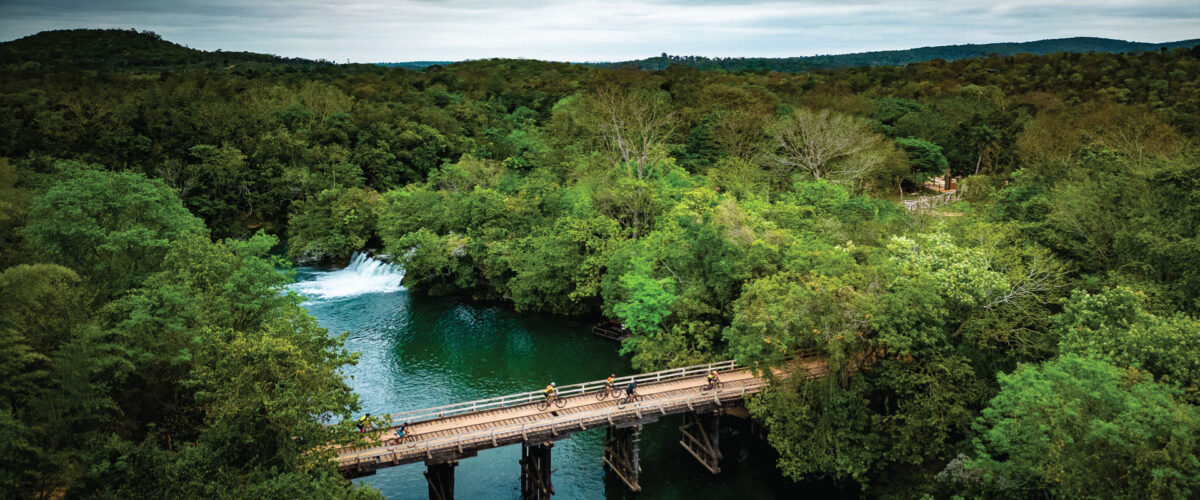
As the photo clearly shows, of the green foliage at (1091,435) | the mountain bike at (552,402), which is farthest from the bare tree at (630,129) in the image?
the green foliage at (1091,435)

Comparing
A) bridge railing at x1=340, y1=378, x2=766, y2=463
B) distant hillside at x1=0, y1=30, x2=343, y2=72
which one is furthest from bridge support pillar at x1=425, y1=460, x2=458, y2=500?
distant hillside at x1=0, y1=30, x2=343, y2=72

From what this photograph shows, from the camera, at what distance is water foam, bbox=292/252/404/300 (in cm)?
5719

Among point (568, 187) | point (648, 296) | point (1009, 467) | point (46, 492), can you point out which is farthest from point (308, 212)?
point (1009, 467)

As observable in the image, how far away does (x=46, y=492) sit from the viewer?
1898cm

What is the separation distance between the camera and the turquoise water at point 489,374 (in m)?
30.6

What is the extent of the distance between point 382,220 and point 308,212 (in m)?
10.7

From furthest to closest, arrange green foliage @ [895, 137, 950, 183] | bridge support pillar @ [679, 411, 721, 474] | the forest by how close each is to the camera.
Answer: green foliage @ [895, 137, 950, 183] < bridge support pillar @ [679, 411, 721, 474] < the forest

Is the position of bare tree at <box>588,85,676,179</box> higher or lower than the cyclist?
higher

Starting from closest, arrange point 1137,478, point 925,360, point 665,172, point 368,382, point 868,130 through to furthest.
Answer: point 1137,478 < point 925,360 < point 368,382 < point 665,172 < point 868,130

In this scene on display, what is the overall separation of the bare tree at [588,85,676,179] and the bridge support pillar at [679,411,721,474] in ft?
85.4

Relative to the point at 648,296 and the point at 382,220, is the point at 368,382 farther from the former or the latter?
the point at 382,220

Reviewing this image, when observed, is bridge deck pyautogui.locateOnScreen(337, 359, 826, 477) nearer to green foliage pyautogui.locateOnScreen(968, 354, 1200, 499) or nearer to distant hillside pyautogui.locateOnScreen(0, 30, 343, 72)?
green foliage pyautogui.locateOnScreen(968, 354, 1200, 499)

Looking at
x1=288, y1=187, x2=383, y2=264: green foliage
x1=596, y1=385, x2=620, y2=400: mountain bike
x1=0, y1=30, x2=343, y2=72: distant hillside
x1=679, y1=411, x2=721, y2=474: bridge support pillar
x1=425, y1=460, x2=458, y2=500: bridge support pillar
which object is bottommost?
x1=679, y1=411, x2=721, y2=474: bridge support pillar

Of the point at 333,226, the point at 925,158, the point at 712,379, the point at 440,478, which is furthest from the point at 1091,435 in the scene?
the point at 333,226
